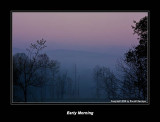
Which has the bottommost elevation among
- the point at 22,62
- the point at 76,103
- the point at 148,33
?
the point at 76,103

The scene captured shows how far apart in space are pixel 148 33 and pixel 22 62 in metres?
2.46

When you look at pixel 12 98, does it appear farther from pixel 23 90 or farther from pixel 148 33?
pixel 148 33

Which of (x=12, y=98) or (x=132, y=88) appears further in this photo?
(x=132, y=88)

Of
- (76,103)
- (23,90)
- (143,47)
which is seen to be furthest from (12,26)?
(143,47)

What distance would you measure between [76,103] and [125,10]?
1976 millimetres

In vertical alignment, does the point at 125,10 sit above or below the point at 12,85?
above

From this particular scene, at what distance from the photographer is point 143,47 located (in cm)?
911

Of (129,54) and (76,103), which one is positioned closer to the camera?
(76,103)

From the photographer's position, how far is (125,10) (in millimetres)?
8766

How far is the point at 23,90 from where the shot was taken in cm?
888

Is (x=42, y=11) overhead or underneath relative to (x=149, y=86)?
overhead

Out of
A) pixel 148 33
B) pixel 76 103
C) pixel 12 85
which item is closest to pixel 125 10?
pixel 148 33

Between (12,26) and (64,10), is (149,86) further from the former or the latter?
(12,26)

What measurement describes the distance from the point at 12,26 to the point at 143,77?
2.73 metres
